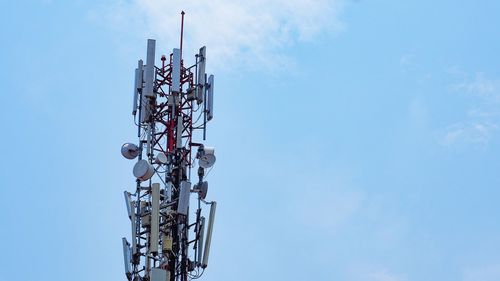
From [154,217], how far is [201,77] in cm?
540

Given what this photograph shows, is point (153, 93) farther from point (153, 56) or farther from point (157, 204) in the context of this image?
point (157, 204)

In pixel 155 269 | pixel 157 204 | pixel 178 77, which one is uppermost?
pixel 178 77

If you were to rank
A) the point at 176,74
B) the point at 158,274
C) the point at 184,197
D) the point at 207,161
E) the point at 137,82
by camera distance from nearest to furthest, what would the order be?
1. the point at 158,274
2. the point at 184,197
3. the point at 207,161
4. the point at 176,74
5. the point at 137,82

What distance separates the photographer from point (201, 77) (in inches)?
1453

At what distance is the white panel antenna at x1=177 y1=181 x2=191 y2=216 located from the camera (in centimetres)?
3453

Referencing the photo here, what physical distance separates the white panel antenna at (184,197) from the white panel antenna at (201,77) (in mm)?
3335

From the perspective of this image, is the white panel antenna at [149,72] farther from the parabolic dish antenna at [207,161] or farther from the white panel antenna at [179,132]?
the parabolic dish antenna at [207,161]

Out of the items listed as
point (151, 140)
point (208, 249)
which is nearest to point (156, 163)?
point (151, 140)

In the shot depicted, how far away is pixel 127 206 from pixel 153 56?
486cm

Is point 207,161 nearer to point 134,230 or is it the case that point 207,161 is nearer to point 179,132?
point 179,132

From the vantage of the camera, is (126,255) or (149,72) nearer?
(126,255)

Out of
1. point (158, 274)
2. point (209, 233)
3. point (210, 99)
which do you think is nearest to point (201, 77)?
point (210, 99)

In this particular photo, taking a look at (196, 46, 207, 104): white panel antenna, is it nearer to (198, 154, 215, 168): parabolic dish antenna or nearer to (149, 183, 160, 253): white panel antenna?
(198, 154, 215, 168): parabolic dish antenna

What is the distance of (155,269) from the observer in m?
32.8
